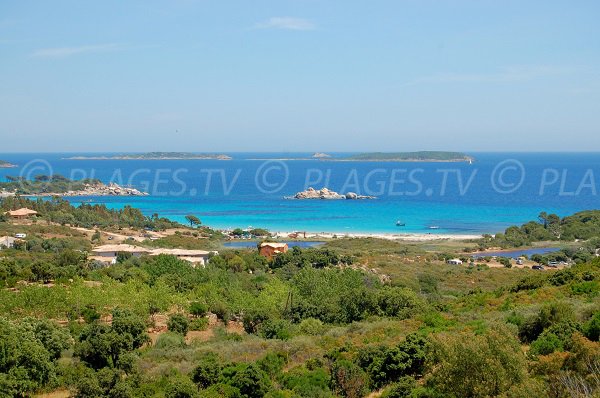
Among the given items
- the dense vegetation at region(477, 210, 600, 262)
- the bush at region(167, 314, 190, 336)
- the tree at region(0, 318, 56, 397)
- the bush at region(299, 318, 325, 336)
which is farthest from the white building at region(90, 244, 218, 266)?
the dense vegetation at region(477, 210, 600, 262)

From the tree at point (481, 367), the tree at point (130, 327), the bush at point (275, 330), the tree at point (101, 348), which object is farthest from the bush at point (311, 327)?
the tree at point (481, 367)

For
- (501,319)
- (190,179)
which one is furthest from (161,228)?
(190,179)

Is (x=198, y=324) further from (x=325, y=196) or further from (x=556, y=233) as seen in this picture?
(x=325, y=196)

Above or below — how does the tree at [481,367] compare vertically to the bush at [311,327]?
above

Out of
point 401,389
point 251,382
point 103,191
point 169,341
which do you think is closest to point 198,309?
point 169,341

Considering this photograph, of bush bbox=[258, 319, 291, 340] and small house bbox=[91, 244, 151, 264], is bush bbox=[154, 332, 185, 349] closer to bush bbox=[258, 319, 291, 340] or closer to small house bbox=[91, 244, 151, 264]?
bush bbox=[258, 319, 291, 340]

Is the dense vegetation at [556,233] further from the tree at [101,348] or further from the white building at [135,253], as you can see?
the tree at [101,348]
